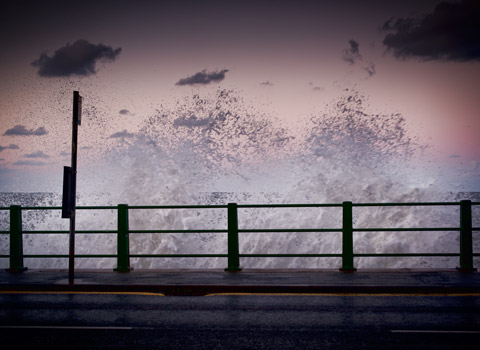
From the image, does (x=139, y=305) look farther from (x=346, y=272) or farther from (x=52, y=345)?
(x=346, y=272)

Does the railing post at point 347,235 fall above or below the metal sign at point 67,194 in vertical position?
below

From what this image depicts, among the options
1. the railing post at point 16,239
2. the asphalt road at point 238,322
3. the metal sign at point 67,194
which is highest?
the metal sign at point 67,194

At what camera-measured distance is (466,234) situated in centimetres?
1066

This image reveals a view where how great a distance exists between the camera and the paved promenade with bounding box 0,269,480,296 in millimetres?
9039

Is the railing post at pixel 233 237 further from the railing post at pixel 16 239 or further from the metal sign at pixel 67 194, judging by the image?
the railing post at pixel 16 239

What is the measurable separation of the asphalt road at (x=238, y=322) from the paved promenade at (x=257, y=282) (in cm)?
41

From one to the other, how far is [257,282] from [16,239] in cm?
610

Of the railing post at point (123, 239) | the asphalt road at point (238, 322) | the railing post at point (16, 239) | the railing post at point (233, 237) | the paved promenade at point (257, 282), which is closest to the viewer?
the asphalt road at point (238, 322)

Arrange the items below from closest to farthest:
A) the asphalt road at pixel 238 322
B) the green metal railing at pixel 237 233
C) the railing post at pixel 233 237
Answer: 1. the asphalt road at pixel 238 322
2. the green metal railing at pixel 237 233
3. the railing post at pixel 233 237

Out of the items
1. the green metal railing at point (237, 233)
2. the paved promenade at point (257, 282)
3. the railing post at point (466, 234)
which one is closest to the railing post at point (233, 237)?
the green metal railing at point (237, 233)

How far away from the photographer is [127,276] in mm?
10648

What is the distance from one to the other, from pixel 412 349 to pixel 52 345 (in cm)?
432

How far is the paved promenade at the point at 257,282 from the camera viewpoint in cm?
904

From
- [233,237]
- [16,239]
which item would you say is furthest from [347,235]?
[16,239]
